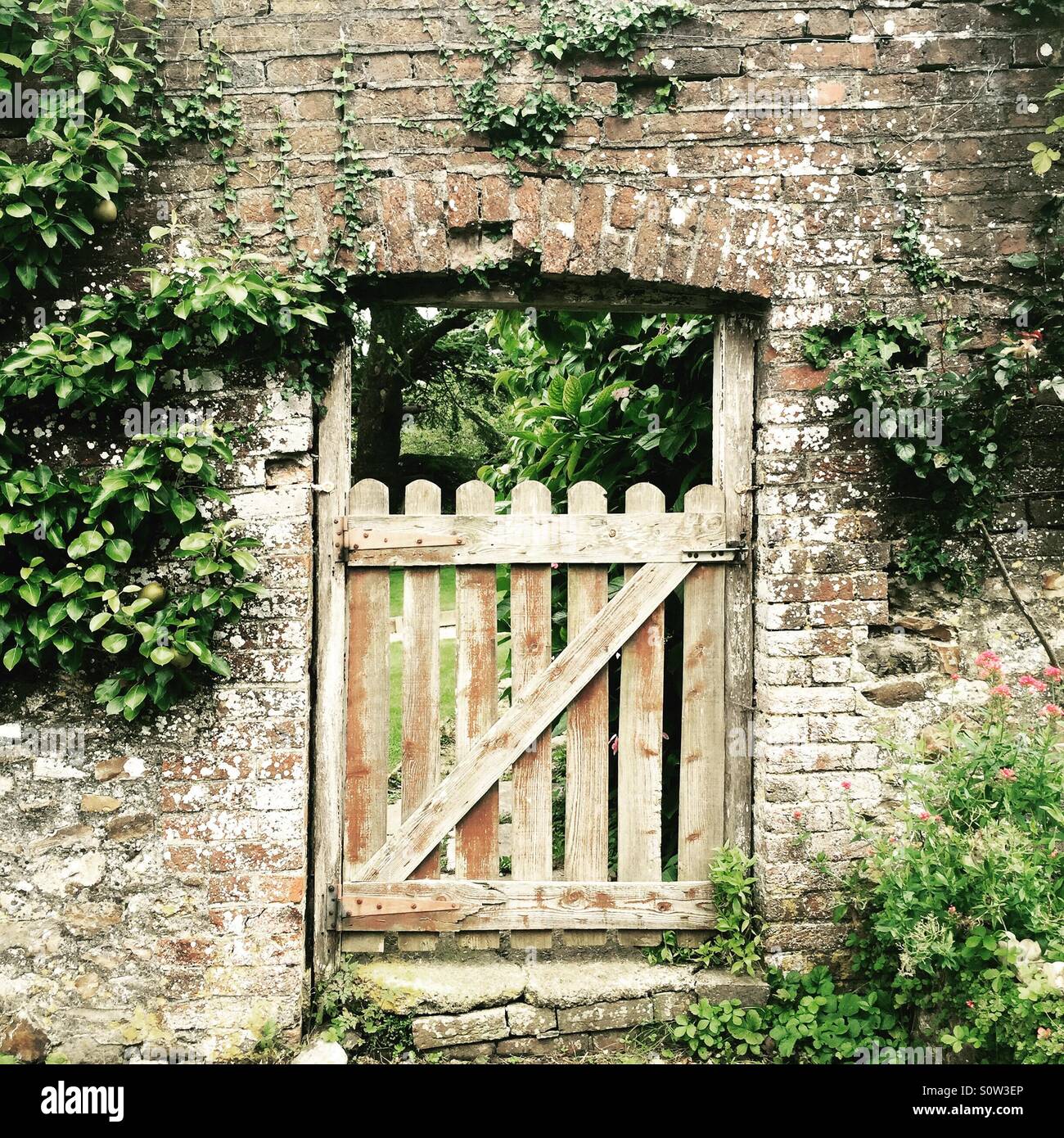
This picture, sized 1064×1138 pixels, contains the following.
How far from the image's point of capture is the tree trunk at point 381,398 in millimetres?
8578

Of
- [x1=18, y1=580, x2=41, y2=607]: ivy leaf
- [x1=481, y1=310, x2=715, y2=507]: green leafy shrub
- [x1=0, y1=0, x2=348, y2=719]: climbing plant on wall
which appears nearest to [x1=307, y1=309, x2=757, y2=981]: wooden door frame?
[x1=0, y1=0, x2=348, y2=719]: climbing plant on wall

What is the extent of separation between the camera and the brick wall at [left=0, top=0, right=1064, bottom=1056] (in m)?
2.70

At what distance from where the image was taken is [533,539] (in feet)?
9.50

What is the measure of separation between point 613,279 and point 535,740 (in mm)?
1624

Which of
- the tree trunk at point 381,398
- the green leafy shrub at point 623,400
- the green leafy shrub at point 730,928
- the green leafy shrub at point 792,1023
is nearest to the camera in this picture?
the green leafy shrub at point 792,1023

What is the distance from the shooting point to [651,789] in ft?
9.67

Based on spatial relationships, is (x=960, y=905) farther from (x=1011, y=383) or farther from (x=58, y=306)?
(x=58, y=306)

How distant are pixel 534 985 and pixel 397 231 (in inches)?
Answer: 101

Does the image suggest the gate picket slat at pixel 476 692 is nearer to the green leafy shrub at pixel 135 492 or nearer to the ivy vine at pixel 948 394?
the green leafy shrub at pixel 135 492

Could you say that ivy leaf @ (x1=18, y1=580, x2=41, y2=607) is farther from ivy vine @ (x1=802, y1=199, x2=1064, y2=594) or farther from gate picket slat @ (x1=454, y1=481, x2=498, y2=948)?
ivy vine @ (x1=802, y1=199, x2=1064, y2=594)

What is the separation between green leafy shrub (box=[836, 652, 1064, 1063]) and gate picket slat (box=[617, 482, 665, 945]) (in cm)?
69

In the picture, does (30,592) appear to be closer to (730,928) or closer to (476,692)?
(476,692)

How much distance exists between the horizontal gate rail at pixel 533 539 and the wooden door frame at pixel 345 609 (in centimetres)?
8

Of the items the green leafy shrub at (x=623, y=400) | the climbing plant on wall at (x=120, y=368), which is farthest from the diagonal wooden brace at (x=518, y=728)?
the climbing plant on wall at (x=120, y=368)
